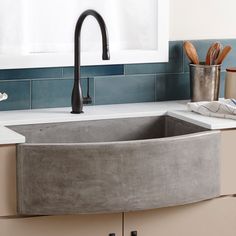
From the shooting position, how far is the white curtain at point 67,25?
317 centimetres

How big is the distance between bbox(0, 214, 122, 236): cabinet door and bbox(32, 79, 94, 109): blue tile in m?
0.67

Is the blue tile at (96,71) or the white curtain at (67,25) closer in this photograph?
the white curtain at (67,25)

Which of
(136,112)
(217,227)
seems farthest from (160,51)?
(217,227)

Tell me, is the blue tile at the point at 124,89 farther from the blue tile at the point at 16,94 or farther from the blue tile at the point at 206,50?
the blue tile at the point at 16,94

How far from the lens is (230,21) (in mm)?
3615

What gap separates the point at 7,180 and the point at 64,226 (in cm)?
27

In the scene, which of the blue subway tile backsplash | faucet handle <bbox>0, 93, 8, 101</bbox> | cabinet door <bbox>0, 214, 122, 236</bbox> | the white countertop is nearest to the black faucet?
the white countertop

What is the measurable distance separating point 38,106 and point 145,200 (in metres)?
0.76

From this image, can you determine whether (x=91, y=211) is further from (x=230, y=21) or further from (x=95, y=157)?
(x=230, y=21)

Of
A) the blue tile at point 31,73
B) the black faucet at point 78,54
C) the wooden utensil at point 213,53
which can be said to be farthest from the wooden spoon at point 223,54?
the blue tile at point 31,73

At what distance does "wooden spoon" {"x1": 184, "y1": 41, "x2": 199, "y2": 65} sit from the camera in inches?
134

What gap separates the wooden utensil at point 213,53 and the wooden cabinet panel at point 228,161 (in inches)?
19.8

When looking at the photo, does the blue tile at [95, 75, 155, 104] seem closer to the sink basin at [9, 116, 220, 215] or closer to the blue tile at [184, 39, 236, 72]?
the blue tile at [184, 39, 236, 72]

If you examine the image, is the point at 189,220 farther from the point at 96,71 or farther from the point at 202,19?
the point at 202,19
